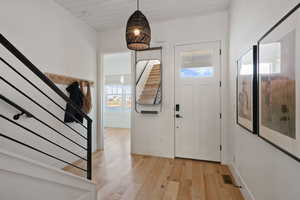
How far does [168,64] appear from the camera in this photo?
10.9 ft

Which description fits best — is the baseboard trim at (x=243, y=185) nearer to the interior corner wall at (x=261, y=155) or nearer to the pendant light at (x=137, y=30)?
the interior corner wall at (x=261, y=155)

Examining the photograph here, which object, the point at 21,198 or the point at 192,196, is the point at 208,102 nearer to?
the point at 192,196

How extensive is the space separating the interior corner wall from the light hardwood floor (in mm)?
456

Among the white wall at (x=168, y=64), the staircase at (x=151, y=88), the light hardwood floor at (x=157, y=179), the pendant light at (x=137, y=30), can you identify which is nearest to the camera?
the pendant light at (x=137, y=30)

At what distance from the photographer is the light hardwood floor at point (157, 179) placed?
2.03m

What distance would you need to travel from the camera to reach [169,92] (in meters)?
3.31

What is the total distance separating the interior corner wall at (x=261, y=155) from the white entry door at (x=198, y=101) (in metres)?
0.73

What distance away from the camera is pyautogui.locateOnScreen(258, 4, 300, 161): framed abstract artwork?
3.03 ft

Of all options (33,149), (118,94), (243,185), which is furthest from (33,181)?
(118,94)

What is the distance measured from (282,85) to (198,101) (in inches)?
82.7

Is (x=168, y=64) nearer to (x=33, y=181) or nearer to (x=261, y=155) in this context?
(x=261, y=155)

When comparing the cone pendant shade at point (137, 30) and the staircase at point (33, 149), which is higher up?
the cone pendant shade at point (137, 30)

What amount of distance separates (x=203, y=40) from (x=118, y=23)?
1900 mm

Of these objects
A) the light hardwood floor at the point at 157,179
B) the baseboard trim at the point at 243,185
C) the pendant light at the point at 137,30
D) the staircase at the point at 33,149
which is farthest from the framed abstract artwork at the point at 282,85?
the staircase at the point at 33,149
